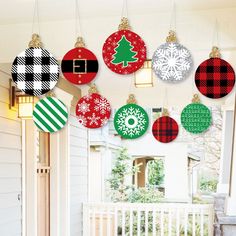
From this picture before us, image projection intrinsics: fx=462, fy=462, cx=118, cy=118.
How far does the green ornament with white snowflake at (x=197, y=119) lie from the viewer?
202 cm

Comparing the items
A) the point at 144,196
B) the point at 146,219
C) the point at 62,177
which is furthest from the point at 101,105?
the point at 144,196

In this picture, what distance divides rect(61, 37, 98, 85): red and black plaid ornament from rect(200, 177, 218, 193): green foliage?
→ 19.4ft

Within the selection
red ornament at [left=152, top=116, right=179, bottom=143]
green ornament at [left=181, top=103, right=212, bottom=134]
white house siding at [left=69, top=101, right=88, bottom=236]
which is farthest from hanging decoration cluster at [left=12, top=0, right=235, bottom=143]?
white house siding at [left=69, top=101, right=88, bottom=236]

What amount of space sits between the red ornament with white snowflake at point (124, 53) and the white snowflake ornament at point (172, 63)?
0.06 m

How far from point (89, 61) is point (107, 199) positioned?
6.39 metres

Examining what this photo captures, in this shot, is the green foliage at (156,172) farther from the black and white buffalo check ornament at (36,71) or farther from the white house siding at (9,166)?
the black and white buffalo check ornament at (36,71)

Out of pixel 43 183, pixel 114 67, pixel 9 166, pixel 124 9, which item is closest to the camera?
pixel 114 67

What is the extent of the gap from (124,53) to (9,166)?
252cm

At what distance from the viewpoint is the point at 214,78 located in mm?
1616

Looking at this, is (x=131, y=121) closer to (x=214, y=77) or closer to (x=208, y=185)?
(x=214, y=77)

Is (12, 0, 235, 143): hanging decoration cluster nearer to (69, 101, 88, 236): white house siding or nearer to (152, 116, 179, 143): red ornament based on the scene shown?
(152, 116, 179, 143): red ornament

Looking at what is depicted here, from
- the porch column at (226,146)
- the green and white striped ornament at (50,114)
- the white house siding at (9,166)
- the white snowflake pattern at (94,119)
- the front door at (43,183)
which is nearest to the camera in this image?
the green and white striped ornament at (50,114)

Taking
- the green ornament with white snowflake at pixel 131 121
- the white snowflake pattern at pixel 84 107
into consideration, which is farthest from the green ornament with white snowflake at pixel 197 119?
the white snowflake pattern at pixel 84 107

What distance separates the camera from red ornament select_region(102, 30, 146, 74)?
1589 millimetres
